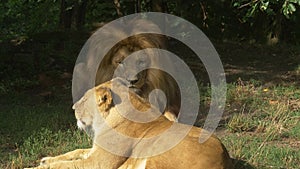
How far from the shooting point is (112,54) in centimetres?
697

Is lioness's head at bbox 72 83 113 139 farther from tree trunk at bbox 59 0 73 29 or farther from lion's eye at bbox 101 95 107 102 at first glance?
tree trunk at bbox 59 0 73 29

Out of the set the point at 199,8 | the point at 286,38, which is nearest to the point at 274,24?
the point at 286,38

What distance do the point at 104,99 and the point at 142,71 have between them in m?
1.69

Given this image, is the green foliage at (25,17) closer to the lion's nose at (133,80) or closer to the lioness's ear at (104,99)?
the lion's nose at (133,80)

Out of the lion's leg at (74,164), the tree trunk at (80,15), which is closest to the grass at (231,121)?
the lion's leg at (74,164)

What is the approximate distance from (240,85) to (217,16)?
570cm

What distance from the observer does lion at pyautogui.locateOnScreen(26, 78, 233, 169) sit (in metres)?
4.48

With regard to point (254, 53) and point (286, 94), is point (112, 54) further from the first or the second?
point (254, 53)

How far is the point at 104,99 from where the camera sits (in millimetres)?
4820

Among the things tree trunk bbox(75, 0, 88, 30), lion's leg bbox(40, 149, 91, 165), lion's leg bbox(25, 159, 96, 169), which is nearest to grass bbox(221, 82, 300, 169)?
lion's leg bbox(40, 149, 91, 165)

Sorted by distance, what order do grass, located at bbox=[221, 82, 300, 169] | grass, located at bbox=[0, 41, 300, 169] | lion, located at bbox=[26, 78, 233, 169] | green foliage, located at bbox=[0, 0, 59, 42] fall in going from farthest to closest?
1. green foliage, located at bbox=[0, 0, 59, 42]
2. grass, located at bbox=[0, 41, 300, 169]
3. grass, located at bbox=[221, 82, 300, 169]
4. lion, located at bbox=[26, 78, 233, 169]

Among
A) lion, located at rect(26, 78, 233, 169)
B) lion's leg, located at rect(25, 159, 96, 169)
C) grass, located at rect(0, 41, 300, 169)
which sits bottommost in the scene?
grass, located at rect(0, 41, 300, 169)

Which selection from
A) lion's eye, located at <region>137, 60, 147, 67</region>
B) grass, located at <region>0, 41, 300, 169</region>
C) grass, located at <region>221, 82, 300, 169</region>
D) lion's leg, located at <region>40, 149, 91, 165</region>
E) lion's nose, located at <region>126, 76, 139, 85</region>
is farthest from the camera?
lion's eye, located at <region>137, 60, 147, 67</region>

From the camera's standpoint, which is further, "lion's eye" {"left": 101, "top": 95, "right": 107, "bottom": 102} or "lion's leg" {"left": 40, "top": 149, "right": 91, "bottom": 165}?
"lion's leg" {"left": 40, "top": 149, "right": 91, "bottom": 165}
